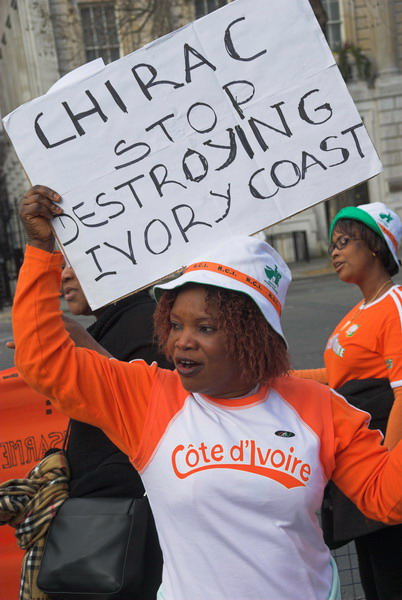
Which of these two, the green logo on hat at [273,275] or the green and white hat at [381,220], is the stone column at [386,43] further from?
the green logo on hat at [273,275]

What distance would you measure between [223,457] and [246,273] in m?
0.44

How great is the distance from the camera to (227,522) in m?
1.76

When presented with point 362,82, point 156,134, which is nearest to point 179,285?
point 156,134

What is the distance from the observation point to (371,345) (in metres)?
2.65

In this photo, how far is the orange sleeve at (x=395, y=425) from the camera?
93.7 inches

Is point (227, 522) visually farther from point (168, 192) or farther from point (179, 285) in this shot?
point (168, 192)

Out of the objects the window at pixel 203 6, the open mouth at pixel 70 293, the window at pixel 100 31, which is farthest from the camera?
the window at pixel 203 6

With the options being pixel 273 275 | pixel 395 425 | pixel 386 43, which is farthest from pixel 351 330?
pixel 386 43

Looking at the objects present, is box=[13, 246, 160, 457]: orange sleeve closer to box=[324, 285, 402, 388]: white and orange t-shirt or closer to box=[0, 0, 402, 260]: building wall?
box=[324, 285, 402, 388]: white and orange t-shirt

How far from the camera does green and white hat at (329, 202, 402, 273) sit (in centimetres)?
286

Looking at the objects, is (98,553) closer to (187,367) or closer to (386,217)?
(187,367)

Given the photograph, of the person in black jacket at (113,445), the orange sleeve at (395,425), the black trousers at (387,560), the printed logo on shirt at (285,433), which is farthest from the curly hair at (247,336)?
the black trousers at (387,560)

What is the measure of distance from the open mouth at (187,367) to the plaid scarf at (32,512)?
675 millimetres

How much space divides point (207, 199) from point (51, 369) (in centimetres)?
62
